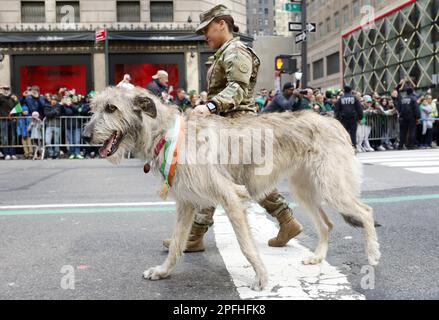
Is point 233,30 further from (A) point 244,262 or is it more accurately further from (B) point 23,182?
(B) point 23,182

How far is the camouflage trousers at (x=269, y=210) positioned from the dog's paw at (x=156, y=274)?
90cm

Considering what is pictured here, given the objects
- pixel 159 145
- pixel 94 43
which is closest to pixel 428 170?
pixel 159 145

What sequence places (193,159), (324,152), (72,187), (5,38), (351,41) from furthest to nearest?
(351,41) → (5,38) → (72,187) → (324,152) → (193,159)

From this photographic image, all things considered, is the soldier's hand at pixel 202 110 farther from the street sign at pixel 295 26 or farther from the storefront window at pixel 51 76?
the storefront window at pixel 51 76

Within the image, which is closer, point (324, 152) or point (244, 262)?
point (324, 152)

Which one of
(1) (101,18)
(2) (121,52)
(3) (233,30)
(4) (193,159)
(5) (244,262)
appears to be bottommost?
(5) (244,262)

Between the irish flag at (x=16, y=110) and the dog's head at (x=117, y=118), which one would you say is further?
the irish flag at (x=16, y=110)

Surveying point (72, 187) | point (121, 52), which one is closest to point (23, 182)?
point (72, 187)

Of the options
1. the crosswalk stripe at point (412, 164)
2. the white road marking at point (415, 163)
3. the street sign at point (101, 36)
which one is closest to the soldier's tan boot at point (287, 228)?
the white road marking at point (415, 163)

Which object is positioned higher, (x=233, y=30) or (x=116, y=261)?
(x=233, y=30)

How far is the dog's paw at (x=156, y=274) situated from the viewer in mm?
3742

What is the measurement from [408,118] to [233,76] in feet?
48.3

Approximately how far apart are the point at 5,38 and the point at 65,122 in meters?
12.5

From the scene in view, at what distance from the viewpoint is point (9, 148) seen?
50.6 feet
